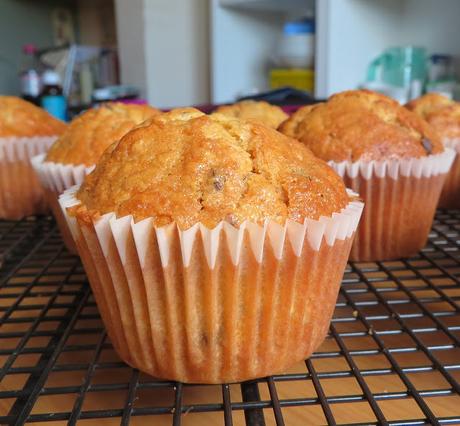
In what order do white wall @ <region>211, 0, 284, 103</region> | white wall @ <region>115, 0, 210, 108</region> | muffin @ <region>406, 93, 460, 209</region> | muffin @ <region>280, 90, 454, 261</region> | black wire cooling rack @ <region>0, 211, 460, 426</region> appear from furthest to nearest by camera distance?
white wall @ <region>115, 0, 210, 108</region>, white wall @ <region>211, 0, 284, 103</region>, muffin @ <region>406, 93, 460, 209</region>, muffin @ <region>280, 90, 454, 261</region>, black wire cooling rack @ <region>0, 211, 460, 426</region>

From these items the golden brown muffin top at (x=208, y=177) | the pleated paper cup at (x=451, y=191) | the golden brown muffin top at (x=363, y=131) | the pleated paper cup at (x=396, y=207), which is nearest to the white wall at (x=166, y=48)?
the pleated paper cup at (x=451, y=191)

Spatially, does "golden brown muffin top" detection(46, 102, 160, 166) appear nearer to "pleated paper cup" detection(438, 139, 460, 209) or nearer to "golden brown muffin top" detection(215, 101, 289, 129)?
"golden brown muffin top" detection(215, 101, 289, 129)

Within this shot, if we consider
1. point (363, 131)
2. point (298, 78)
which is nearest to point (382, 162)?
point (363, 131)

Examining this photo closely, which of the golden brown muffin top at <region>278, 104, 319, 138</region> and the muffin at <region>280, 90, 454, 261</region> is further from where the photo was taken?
the golden brown muffin top at <region>278, 104, 319, 138</region>

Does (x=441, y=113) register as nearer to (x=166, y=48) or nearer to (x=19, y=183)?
(x=19, y=183)

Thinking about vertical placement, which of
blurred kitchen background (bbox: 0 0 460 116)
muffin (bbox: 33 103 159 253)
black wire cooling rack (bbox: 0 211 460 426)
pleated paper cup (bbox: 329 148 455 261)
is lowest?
black wire cooling rack (bbox: 0 211 460 426)

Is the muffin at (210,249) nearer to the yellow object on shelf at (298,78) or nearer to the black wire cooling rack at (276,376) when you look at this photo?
the black wire cooling rack at (276,376)

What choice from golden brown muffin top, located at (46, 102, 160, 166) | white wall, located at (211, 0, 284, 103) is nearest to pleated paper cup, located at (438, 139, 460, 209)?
golden brown muffin top, located at (46, 102, 160, 166)

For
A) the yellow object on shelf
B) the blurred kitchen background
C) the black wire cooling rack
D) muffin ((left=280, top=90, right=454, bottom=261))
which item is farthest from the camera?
the yellow object on shelf

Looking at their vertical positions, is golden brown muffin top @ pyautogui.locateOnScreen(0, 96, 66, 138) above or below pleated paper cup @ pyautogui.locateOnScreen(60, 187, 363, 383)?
above
